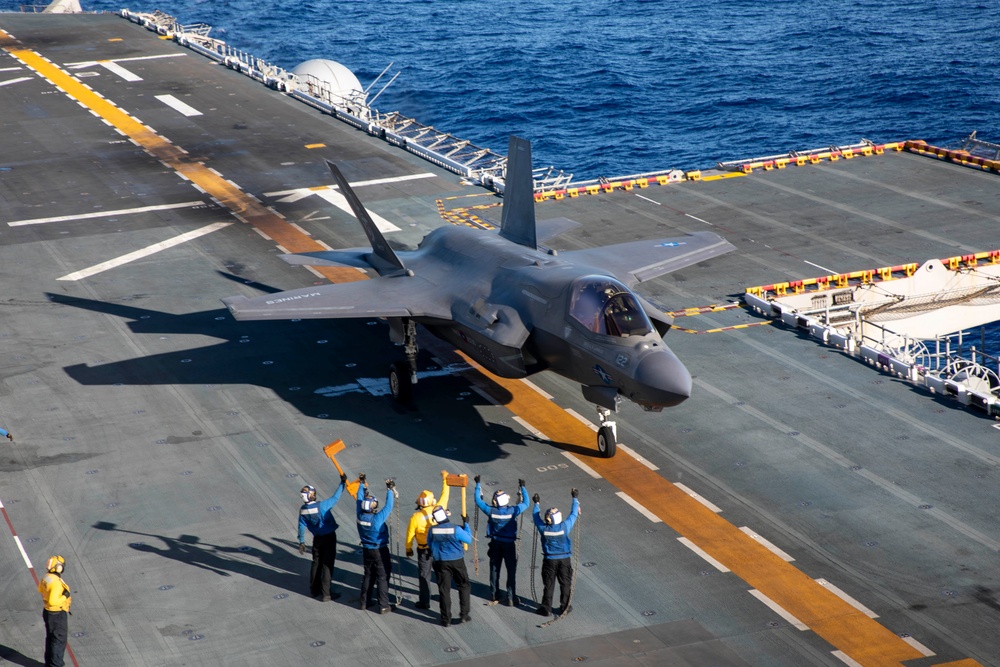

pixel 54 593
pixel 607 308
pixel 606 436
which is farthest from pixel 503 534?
pixel 54 593

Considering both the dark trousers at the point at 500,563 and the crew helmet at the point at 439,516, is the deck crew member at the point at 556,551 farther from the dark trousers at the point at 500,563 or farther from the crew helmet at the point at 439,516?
the crew helmet at the point at 439,516

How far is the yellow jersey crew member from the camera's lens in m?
17.6

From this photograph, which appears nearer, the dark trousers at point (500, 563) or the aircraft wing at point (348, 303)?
the dark trousers at point (500, 563)

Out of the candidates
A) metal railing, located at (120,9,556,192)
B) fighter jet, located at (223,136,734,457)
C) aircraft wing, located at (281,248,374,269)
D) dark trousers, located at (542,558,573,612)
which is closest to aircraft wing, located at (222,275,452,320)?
fighter jet, located at (223,136,734,457)

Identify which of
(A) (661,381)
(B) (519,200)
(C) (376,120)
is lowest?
(C) (376,120)

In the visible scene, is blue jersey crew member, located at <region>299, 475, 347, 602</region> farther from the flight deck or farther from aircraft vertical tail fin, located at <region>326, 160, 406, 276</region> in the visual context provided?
aircraft vertical tail fin, located at <region>326, 160, 406, 276</region>

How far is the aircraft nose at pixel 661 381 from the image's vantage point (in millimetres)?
22422

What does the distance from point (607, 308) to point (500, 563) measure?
6.60m

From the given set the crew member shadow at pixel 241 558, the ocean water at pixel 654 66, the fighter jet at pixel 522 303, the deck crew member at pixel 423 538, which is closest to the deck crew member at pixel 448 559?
the deck crew member at pixel 423 538

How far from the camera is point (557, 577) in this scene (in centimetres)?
1930

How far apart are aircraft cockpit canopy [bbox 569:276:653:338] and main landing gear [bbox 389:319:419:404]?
16.5ft

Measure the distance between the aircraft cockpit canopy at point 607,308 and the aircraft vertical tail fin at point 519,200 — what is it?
4.84 metres

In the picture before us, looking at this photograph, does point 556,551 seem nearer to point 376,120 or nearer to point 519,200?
point 519,200

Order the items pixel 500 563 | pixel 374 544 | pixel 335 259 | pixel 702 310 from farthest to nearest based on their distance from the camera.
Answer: pixel 702 310 < pixel 335 259 < pixel 500 563 < pixel 374 544
